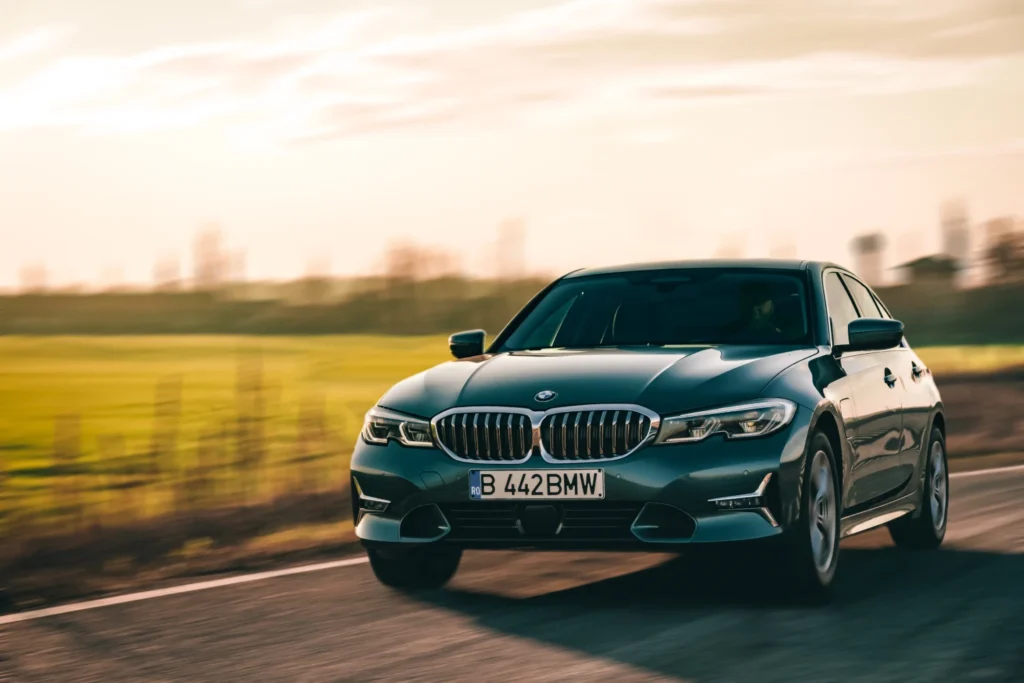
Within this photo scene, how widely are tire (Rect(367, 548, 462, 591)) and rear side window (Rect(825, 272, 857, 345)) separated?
7.45 feet

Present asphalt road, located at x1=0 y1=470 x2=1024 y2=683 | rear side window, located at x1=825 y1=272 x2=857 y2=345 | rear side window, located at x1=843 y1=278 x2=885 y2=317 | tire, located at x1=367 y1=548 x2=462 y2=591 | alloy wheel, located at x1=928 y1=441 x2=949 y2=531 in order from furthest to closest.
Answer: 1. alloy wheel, located at x1=928 y1=441 x2=949 y2=531
2. rear side window, located at x1=843 y1=278 x2=885 y2=317
3. rear side window, located at x1=825 y1=272 x2=857 y2=345
4. tire, located at x1=367 y1=548 x2=462 y2=591
5. asphalt road, located at x1=0 y1=470 x2=1024 y2=683

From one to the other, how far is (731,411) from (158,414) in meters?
5.85

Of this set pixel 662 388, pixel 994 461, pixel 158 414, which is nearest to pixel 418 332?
pixel 994 461

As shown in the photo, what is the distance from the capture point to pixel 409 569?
331 inches

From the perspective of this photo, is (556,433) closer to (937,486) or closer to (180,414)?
(937,486)

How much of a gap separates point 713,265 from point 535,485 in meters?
2.30

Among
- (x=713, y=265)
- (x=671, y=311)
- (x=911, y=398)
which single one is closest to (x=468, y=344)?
(x=671, y=311)

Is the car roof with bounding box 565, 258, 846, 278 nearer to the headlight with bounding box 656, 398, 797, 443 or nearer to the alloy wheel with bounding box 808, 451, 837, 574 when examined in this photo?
the alloy wheel with bounding box 808, 451, 837, 574

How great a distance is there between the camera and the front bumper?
7.32 m

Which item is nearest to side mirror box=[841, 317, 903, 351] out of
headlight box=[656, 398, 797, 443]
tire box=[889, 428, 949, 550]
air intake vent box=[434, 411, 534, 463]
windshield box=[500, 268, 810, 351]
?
windshield box=[500, 268, 810, 351]

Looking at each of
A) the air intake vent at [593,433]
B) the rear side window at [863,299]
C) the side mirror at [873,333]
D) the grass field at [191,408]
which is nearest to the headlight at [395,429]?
the air intake vent at [593,433]

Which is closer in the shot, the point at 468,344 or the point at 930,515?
the point at 468,344

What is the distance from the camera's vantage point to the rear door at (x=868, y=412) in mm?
8531

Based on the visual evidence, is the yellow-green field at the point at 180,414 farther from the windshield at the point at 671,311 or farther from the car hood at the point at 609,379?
the car hood at the point at 609,379
